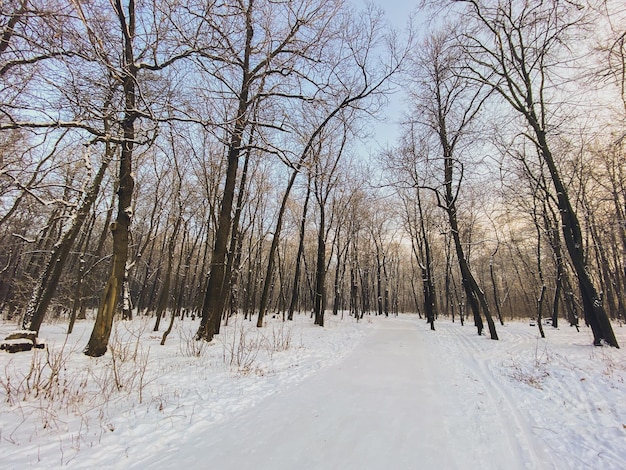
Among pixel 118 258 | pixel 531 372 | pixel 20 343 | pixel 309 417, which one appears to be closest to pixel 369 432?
pixel 309 417

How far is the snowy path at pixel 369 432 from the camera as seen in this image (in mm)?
2646

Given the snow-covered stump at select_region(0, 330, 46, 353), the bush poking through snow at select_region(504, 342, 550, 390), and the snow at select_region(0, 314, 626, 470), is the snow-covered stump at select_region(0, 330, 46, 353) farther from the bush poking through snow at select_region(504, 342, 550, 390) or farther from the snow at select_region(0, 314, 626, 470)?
the bush poking through snow at select_region(504, 342, 550, 390)

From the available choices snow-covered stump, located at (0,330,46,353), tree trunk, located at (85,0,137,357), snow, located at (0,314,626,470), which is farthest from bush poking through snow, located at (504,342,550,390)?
snow-covered stump, located at (0,330,46,353)

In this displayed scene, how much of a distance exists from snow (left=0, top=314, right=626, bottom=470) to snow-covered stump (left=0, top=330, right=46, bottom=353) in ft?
1.12

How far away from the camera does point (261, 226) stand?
79.3 ft

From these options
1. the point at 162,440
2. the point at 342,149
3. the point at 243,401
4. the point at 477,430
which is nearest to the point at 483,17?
the point at 342,149

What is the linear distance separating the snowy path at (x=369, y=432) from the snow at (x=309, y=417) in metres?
0.02

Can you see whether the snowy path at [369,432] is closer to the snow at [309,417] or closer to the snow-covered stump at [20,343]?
the snow at [309,417]

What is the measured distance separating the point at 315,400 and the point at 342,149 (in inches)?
603

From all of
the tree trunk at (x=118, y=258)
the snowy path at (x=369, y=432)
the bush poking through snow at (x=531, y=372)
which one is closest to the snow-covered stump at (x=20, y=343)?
the tree trunk at (x=118, y=258)

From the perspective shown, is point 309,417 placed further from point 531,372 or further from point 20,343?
point 20,343

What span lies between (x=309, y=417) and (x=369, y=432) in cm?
83

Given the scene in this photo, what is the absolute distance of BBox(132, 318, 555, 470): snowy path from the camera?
265cm

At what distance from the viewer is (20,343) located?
20.7ft
